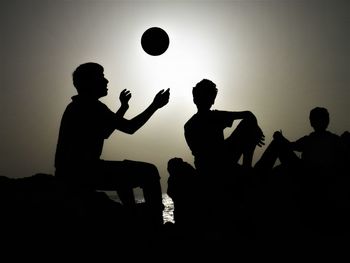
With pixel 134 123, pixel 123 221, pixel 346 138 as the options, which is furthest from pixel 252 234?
pixel 346 138

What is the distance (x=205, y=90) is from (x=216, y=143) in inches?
48.5

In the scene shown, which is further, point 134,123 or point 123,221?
point 134,123

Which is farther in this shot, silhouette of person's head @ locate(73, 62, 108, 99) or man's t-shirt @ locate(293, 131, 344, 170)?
man's t-shirt @ locate(293, 131, 344, 170)

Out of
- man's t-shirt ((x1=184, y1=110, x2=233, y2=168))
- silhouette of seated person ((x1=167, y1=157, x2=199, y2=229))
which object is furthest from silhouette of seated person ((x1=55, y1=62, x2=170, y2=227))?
man's t-shirt ((x1=184, y1=110, x2=233, y2=168))

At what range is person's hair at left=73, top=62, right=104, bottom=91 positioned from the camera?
6078 mm

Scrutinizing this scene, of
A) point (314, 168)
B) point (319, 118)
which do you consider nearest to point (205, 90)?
point (314, 168)

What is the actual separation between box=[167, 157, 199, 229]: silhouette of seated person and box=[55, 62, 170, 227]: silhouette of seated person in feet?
4.65

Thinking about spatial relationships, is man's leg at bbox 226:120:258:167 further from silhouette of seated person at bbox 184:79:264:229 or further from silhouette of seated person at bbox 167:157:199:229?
silhouette of seated person at bbox 167:157:199:229

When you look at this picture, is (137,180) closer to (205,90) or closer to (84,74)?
(84,74)

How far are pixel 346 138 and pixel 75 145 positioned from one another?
7452 millimetres

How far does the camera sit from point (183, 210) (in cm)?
721

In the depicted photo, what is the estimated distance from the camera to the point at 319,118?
A: 877 centimetres

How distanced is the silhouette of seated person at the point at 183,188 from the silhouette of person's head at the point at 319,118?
11.8ft

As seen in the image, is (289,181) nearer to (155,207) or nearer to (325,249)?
(325,249)
